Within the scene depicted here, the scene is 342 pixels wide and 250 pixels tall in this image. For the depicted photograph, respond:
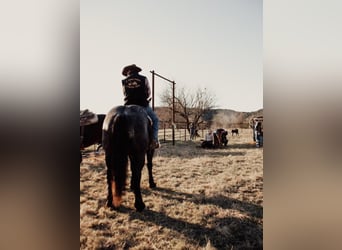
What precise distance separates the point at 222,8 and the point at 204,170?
47.9 inches

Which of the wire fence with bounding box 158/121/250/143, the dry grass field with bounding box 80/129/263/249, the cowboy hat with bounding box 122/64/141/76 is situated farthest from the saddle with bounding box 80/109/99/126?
the wire fence with bounding box 158/121/250/143

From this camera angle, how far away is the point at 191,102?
6.61ft

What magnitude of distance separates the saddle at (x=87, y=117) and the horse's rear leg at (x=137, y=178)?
1.28 ft

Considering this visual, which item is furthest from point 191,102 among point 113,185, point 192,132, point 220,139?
point 113,185

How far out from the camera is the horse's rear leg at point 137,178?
6.38 ft

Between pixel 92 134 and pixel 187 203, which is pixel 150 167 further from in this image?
pixel 92 134

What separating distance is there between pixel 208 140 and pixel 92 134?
85 centimetres

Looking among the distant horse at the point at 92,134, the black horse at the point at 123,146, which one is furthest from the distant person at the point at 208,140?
the distant horse at the point at 92,134

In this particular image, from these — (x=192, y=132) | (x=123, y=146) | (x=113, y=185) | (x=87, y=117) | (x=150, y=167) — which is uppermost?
(x=87, y=117)

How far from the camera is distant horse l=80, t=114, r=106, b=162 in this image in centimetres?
190

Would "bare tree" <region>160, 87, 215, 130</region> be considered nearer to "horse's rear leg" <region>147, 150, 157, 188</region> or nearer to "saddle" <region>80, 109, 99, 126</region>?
"horse's rear leg" <region>147, 150, 157, 188</region>

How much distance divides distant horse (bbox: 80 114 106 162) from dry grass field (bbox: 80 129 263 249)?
58 millimetres

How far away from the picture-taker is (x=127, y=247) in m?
1.85
